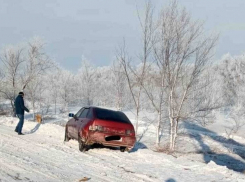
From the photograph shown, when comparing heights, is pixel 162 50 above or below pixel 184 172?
above

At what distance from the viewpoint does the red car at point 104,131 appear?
10.7 meters

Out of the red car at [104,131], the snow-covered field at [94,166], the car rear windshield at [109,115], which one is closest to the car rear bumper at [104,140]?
the red car at [104,131]

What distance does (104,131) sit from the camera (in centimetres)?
1079

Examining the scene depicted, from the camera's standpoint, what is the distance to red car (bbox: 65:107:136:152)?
1073 cm

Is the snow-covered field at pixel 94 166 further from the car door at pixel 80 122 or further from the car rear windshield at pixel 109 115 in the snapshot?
the car rear windshield at pixel 109 115

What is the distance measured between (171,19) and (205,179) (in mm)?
12593

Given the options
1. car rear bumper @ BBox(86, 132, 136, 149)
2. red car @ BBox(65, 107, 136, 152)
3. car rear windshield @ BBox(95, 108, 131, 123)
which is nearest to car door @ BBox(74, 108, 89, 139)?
red car @ BBox(65, 107, 136, 152)

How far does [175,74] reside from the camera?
63.3 feet

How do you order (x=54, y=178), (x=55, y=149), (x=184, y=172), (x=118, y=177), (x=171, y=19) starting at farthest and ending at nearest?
1. (x=171, y=19)
2. (x=55, y=149)
3. (x=184, y=172)
4. (x=118, y=177)
5. (x=54, y=178)

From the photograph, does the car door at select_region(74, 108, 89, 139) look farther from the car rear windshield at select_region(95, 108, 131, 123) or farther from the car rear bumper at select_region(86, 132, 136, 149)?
the car rear bumper at select_region(86, 132, 136, 149)

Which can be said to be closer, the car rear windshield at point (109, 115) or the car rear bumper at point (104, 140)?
the car rear bumper at point (104, 140)

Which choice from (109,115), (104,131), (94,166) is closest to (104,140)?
(104,131)

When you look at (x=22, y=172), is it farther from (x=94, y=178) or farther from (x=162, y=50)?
(x=162, y=50)

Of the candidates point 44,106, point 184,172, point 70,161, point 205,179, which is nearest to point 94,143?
point 70,161
